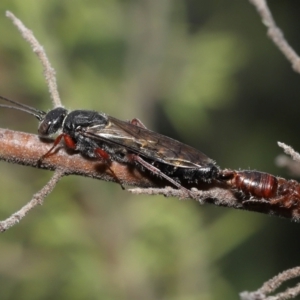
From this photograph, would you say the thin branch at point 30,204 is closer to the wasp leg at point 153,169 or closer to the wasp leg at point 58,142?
the wasp leg at point 58,142

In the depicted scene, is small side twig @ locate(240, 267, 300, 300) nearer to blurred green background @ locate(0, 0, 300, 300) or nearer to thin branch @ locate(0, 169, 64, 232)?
thin branch @ locate(0, 169, 64, 232)

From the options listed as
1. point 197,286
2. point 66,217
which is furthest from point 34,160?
point 197,286

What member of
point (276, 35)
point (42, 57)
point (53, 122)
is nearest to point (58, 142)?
point (53, 122)

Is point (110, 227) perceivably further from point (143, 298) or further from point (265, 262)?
point (265, 262)

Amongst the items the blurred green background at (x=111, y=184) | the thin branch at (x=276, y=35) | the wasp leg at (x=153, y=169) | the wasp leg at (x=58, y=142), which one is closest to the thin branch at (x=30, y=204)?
the wasp leg at (x=58, y=142)

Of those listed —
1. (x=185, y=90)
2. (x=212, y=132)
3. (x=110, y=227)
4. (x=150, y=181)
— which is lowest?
(x=150, y=181)

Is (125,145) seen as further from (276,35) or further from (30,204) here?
(276,35)
